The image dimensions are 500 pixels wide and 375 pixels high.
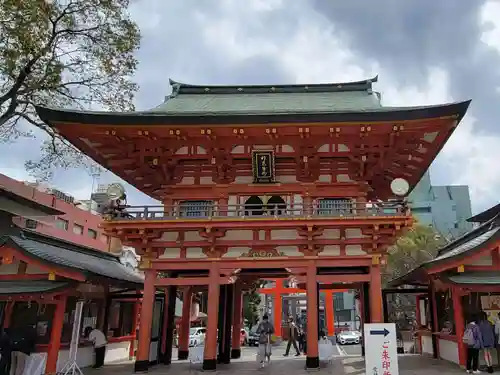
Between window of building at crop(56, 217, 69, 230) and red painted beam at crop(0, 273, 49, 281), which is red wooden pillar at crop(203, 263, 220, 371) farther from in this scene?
window of building at crop(56, 217, 69, 230)

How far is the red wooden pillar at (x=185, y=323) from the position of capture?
17.1m

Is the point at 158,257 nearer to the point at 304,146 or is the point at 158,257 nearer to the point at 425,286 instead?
the point at 304,146

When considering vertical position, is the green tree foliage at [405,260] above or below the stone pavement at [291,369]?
above

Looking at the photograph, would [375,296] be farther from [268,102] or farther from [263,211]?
[268,102]

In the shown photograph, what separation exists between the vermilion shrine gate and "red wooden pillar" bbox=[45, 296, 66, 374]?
248cm

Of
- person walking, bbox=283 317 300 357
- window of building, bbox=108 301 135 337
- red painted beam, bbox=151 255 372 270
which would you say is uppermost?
red painted beam, bbox=151 255 372 270

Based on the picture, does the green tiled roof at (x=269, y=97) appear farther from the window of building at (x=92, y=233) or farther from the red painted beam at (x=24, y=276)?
the window of building at (x=92, y=233)

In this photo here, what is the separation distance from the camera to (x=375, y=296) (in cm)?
1288

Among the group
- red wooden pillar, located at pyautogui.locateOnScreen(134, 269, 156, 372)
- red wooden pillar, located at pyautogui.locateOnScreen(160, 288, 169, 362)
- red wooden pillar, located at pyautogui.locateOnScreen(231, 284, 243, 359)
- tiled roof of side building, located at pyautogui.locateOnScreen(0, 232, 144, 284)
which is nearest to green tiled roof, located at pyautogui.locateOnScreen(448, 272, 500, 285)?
red wooden pillar, located at pyautogui.locateOnScreen(231, 284, 243, 359)

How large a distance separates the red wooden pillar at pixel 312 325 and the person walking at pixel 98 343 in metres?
7.30

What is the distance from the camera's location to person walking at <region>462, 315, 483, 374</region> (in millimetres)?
12078

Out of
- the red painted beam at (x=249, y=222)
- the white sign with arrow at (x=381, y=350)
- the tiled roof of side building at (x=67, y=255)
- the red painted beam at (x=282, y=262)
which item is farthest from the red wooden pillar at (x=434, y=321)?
the tiled roof of side building at (x=67, y=255)

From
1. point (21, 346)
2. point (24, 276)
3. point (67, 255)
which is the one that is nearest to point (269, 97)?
point (67, 255)

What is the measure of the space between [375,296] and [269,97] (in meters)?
9.95
